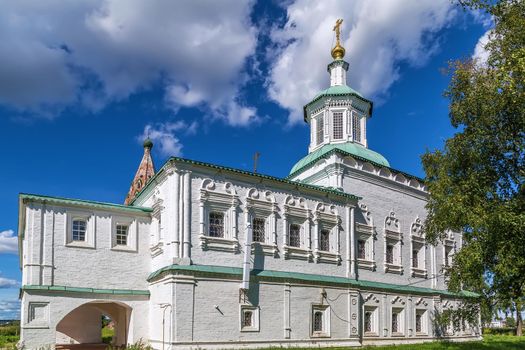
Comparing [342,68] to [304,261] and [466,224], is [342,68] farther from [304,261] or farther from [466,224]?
[466,224]

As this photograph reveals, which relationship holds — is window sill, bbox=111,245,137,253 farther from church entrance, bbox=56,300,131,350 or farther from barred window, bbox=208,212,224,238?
barred window, bbox=208,212,224,238

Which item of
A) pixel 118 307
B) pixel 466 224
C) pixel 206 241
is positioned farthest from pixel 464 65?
pixel 118 307

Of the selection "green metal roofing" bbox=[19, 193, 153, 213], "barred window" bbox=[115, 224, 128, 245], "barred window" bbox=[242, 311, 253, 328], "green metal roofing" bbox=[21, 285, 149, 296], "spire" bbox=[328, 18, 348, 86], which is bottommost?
"barred window" bbox=[242, 311, 253, 328]

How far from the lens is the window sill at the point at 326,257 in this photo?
22.6 metres

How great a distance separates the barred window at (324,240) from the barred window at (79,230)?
10.4 m

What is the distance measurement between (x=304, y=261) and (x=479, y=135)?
912cm

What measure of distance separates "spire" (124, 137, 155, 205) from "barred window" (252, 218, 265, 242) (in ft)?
67.5

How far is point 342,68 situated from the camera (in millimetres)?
30438

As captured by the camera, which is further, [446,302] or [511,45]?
[446,302]

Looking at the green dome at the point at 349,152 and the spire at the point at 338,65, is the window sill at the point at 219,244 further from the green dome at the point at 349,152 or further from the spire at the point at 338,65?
the spire at the point at 338,65

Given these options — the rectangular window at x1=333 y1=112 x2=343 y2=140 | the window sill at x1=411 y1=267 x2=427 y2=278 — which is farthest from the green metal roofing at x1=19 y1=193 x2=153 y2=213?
the window sill at x1=411 y1=267 x2=427 y2=278

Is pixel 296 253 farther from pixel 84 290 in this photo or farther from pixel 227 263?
pixel 84 290

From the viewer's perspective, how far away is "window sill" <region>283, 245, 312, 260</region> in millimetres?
21531

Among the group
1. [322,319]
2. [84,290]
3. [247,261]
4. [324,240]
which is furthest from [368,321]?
[84,290]
